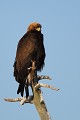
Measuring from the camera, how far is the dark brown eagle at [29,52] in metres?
8.30

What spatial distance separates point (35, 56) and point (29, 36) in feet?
2.03

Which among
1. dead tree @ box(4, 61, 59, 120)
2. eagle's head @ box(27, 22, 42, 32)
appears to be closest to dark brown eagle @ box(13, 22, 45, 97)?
eagle's head @ box(27, 22, 42, 32)

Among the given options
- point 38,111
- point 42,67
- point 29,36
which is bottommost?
point 38,111

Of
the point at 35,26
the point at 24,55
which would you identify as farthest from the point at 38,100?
the point at 35,26

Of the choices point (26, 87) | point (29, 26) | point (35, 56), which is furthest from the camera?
point (29, 26)

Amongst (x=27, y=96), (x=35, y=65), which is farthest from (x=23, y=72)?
(x=27, y=96)

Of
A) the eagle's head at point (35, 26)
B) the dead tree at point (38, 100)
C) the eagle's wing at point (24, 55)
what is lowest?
the dead tree at point (38, 100)

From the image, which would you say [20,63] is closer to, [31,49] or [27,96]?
[31,49]

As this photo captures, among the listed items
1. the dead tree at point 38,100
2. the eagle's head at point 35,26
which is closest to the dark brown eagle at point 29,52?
the eagle's head at point 35,26

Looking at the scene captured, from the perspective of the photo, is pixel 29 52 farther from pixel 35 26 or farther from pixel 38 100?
pixel 38 100

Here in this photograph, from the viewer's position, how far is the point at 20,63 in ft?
28.1

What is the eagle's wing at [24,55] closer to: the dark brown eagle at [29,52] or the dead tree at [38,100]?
the dark brown eagle at [29,52]

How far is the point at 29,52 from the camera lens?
28.5 feet

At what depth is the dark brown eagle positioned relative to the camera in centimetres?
830
